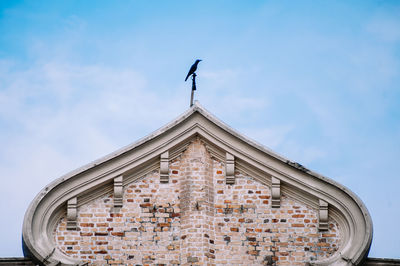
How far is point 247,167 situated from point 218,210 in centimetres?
110

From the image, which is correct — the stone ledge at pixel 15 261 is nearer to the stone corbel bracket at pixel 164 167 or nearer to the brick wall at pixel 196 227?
the brick wall at pixel 196 227

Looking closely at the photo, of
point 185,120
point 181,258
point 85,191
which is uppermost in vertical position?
point 185,120

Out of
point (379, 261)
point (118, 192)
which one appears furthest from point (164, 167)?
point (379, 261)

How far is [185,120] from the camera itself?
65.9ft

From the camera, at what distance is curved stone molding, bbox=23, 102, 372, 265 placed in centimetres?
1906

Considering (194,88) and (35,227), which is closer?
(35,227)

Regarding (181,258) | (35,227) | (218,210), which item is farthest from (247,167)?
(35,227)

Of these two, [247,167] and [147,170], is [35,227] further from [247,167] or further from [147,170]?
[247,167]

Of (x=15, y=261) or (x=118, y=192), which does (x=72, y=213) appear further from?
(x=15, y=261)

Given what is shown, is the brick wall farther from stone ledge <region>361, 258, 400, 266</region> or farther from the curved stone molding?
stone ledge <region>361, 258, 400, 266</region>

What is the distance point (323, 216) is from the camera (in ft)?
63.9

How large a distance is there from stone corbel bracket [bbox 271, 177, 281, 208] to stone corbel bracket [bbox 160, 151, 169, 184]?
7.03 feet

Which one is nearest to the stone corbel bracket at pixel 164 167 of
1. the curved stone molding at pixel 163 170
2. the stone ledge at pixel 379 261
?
the curved stone molding at pixel 163 170

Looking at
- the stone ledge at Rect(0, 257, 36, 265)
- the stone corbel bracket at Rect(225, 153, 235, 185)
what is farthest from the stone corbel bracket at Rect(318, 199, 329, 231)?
the stone ledge at Rect(0, 257, 36, 265)
